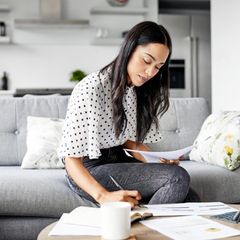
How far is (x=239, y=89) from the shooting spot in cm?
459

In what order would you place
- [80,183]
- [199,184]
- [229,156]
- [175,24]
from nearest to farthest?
1. [80,183]
2. [199,184]
3. [229,156]
4. [175,24]

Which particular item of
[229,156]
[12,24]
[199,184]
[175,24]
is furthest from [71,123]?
[175,24]

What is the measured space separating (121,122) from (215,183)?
2.09 ft

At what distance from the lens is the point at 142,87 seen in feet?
6.43

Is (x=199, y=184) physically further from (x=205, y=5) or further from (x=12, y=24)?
(x=205, y=5)

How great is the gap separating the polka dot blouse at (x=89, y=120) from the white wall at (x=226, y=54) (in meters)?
3.07

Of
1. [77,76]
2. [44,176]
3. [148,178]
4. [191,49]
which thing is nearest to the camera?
[148,178]

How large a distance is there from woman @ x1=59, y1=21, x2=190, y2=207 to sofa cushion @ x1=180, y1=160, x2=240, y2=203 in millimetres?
255

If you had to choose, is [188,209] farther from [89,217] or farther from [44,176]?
[44,176]

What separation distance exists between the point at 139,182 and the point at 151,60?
49cm

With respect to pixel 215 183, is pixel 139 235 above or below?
above

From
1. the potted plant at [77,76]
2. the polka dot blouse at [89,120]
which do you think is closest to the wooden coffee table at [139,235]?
the polka dot blouse at [89,120]

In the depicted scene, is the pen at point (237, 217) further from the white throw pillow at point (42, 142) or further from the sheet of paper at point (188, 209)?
the white throw pillow at point (42, 142)

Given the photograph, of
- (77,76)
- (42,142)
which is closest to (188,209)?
(42,142)
